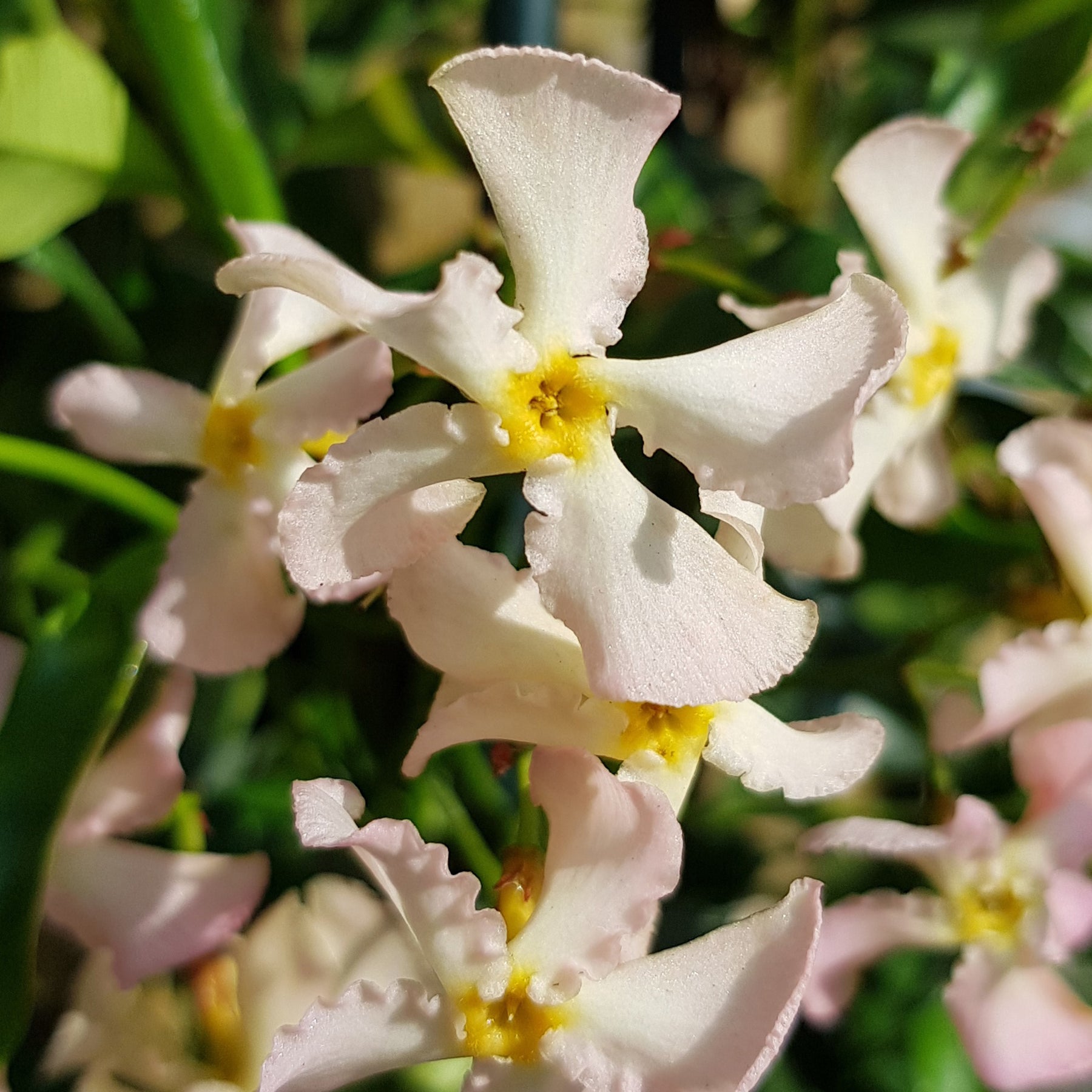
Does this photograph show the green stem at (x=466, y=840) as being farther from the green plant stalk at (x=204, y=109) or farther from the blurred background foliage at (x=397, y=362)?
the green plant stalk at (x=204, y=109)

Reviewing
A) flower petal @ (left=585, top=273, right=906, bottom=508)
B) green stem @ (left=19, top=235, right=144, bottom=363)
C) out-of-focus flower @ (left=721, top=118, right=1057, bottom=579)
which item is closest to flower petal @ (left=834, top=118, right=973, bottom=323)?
out-of-focus flower @ (left=721, top=118, right=1057, bottom=579)

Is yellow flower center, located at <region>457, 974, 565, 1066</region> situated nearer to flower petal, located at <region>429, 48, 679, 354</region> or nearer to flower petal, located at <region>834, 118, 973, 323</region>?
flower petal, located at <region>429, 48, 679, 354</region>

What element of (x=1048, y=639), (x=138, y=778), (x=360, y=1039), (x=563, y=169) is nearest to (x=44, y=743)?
(x=138, y=778)

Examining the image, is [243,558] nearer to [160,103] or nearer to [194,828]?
[194,828]

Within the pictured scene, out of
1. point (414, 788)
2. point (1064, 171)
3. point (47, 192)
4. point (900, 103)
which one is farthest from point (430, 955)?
point (900, 103)

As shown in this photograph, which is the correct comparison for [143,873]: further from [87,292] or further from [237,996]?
[87,292]

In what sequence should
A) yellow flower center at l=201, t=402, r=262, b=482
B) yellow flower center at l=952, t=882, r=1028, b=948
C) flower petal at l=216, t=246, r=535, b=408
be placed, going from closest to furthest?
1. flower petal at l=216, t=246, r=535, b=408
2. yellow flower center at l=201, t=402, r=262, b=482
3. yellow flower center at l=952, t=882, r=1028, b=948
